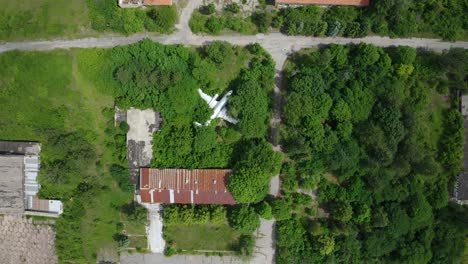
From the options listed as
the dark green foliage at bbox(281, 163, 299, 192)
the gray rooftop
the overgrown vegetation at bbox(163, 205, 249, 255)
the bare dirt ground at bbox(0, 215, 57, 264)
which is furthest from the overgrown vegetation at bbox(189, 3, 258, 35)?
the bare dirt ground at bbox(0, 215, 57, 264)

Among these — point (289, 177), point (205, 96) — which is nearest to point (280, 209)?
point (289, 177)

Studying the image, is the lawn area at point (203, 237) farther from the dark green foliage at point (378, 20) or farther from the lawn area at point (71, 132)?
the dark green foliage at point (378, 20)

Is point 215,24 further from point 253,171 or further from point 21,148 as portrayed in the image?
point 21,148

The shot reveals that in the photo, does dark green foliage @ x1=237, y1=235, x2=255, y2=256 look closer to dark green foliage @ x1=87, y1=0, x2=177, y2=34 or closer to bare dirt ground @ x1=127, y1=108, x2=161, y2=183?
bare dirt ground @ x1=127, y1=108, x2=161, y2=183

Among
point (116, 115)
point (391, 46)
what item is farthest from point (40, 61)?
point (391, 46)

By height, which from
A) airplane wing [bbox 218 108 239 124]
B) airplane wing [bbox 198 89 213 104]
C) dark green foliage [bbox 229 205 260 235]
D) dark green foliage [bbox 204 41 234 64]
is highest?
dark green foliage [bbox 204 41 234 64]

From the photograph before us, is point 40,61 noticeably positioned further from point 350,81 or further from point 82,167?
point 350,81

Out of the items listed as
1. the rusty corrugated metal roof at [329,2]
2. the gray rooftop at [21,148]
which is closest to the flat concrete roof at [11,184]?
the gray rooftop at [21,148]

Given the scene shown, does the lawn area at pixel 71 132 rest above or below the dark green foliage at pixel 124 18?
below
